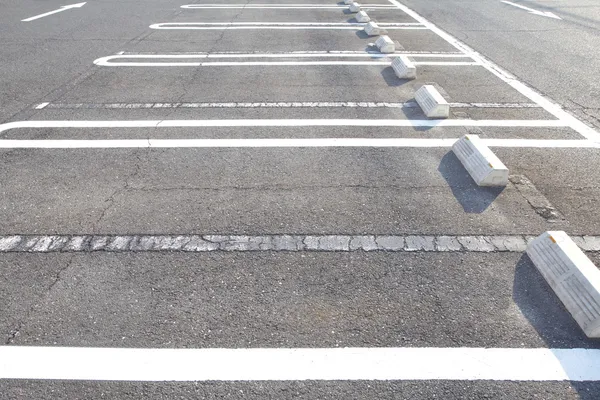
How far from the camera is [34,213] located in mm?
4266

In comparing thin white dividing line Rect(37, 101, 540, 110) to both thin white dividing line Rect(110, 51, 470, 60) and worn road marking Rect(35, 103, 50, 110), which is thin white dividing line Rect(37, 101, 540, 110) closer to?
worn road marking Rect(35, 103, 50, 110)

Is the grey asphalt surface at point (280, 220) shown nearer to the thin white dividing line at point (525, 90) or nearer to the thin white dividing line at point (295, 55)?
the thin white dividing line at point (525, 90)

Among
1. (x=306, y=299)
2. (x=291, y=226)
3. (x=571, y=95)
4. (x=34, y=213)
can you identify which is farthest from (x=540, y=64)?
(x=34, y=213)

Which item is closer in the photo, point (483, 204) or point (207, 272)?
A: point (207, 272)

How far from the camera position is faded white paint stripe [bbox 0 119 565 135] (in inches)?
236

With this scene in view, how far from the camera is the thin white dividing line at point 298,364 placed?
278 centimetres

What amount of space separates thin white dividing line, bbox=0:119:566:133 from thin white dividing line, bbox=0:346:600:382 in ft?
12.1

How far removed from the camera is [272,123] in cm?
609

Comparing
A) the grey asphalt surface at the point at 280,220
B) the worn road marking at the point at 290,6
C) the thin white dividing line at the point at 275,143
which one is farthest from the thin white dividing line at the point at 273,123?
the worn road marking at the point at 290,6

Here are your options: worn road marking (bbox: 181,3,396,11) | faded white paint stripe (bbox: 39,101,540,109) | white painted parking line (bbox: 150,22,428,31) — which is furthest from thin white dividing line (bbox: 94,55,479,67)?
worn road marking (bbox: 181,3,396,11)

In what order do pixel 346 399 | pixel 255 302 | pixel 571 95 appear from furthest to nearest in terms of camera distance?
1. pixel 571 95
2. pixel 255 302
3. pixel 346 399

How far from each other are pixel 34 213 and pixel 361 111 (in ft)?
14.2

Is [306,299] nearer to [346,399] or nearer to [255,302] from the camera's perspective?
[255,302]

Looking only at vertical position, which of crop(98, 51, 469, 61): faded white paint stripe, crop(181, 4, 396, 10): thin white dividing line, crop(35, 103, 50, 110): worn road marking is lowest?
crop(35, 103, 50, 110): worn road marking
